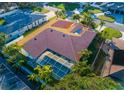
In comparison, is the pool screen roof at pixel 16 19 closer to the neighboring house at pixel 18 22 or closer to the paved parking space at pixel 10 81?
the neighboring house at pixel 18 22

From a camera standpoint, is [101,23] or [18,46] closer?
[18,46]

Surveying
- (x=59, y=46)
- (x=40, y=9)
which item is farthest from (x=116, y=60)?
(x=40, y=9)

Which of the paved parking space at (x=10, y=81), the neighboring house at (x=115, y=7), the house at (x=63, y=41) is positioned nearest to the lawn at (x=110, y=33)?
the house at (x=63, y=41)

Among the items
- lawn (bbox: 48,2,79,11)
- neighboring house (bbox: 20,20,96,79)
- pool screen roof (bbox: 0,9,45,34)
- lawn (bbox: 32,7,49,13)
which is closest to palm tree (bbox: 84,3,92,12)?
lawn (bbox: 48,2,79,11)

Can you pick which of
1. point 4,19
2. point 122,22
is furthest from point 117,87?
point 4,19

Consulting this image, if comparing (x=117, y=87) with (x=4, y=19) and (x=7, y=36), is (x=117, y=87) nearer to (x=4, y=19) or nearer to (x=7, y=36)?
(x=7, y=36)

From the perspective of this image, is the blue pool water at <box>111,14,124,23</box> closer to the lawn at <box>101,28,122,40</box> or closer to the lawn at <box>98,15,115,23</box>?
the lawn at <box>98,15,115,23</box>
